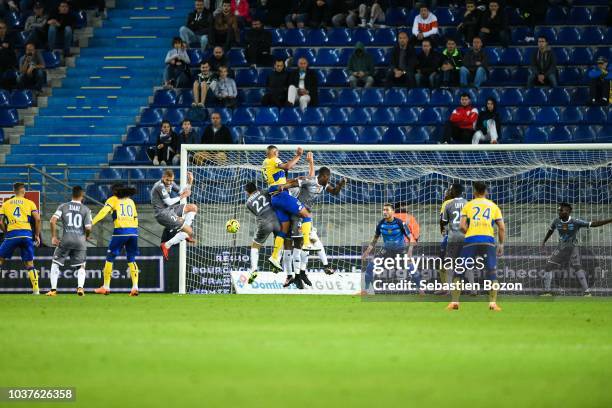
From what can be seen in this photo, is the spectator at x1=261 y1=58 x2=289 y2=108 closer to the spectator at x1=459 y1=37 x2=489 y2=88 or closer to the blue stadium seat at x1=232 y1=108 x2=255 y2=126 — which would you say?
the blue stadium seat at x1=232 y1=108 x2=255 y2=126

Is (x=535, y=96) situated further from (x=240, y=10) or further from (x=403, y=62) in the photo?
(x=240, y=10)

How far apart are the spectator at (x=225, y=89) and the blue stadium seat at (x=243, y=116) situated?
12.1 inches

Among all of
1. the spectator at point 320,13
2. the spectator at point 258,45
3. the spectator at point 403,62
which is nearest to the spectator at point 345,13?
the spectator at point 320,13

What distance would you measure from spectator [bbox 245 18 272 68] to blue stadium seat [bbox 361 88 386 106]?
300 centimetres

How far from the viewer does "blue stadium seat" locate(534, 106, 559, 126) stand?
27031 mm

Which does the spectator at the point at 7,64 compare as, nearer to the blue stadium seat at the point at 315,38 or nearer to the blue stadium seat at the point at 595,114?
the blue stadium seat at the point at 315,38

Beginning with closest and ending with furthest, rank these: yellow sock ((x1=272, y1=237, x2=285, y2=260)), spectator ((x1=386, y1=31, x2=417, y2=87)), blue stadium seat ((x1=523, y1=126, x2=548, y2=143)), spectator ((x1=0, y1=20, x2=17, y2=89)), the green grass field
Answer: the green grass field, yellow sock ((x1=272, y1=237, x2=285, y2=260)), blue stadium seat ((x1=523, y1=126, x2=548, y2=143)), spectator ((x1=386, y1=31, x2=417, y2=87)), spectator ((x1=0, y1=20, x2=17, y2=89))

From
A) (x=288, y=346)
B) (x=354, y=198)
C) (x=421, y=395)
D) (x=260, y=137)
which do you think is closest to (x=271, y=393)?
(x=421, y=395)

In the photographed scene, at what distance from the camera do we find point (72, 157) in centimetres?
2836

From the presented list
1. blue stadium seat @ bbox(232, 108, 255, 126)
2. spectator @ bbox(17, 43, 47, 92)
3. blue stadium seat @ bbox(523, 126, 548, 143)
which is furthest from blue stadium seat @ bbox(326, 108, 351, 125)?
spectator @ bbox(17, 43, 47, 92)

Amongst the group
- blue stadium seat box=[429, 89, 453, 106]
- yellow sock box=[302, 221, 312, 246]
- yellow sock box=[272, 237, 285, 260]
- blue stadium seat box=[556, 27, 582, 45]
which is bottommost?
yellow sock box=[272, 237, 285, 260]

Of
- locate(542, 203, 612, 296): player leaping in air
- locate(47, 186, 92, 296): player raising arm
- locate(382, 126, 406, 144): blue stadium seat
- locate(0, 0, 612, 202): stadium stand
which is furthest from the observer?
locate(0, 0, 612, 202): stadium stand

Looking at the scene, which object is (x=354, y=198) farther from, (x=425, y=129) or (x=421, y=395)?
(x=421, y=395)

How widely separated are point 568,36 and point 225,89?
9.44m
